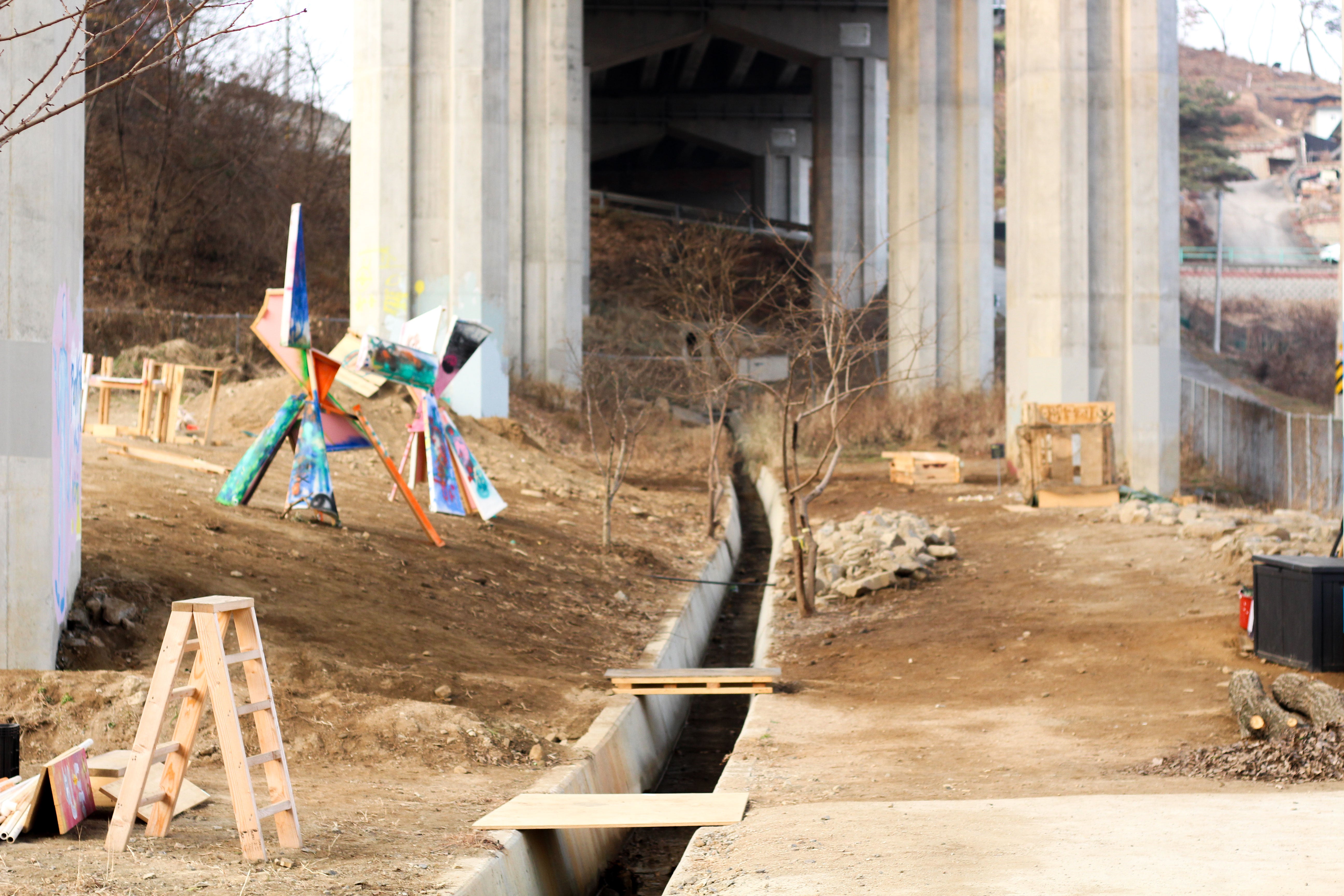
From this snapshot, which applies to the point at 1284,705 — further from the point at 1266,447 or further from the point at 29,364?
the point at 1266,447

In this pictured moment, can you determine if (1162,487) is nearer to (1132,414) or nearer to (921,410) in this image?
(1132,414)

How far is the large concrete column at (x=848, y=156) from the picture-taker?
5116 centimetres

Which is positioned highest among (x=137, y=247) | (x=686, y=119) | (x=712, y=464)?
(x=686, y=119)

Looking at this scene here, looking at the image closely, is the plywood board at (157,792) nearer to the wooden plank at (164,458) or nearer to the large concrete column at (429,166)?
the wooden plank at (164,458)

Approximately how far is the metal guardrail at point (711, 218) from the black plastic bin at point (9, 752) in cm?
5219

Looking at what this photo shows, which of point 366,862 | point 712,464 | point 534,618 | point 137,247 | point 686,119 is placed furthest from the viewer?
point 686,119

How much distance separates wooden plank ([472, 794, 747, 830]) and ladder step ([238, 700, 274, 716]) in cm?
151

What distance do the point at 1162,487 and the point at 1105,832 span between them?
2126 cm

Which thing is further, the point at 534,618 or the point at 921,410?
the point at 921,410

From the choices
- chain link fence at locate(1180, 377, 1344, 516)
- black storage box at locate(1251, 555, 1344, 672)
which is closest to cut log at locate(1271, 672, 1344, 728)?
black storage box at locate(1251, 555, 1344, 672)

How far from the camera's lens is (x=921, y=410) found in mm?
33125

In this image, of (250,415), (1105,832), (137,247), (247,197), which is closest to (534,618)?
(1105,832)

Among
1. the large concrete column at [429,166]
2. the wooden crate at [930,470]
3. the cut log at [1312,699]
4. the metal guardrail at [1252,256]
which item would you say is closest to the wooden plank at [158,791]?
the cut log at [1312,699]

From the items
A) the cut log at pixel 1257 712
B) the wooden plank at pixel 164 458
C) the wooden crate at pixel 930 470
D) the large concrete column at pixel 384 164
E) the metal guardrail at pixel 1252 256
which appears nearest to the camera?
the cut log at pixel 1257 712
